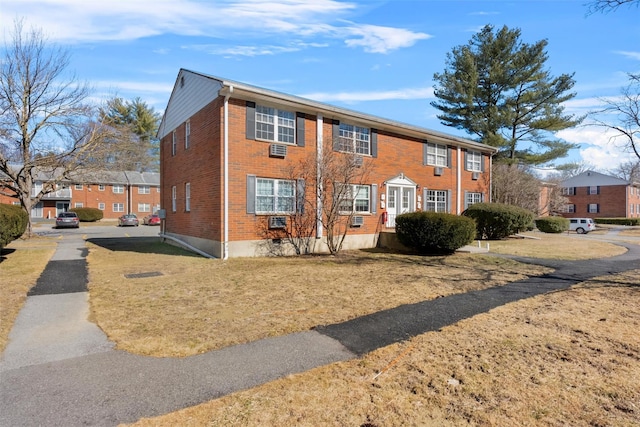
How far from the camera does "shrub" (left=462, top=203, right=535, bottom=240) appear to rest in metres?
18.1

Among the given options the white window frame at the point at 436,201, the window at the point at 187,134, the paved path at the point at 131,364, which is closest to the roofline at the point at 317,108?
the window at the point at 187,134

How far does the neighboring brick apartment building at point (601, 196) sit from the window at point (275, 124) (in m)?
47.6

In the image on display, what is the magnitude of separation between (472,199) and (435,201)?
371 cm

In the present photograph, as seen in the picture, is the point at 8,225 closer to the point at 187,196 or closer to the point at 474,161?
the point at 187,196

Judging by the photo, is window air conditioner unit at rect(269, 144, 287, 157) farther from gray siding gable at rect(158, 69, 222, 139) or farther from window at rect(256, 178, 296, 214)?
gray siding gable at rect(158, 69, 222, 139)

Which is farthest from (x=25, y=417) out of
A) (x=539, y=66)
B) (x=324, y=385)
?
(x=539, y=66)

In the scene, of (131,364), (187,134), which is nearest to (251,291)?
(131,364)

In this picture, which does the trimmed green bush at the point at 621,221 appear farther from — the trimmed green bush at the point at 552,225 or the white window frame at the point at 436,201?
the white window frame at the point at 436,201

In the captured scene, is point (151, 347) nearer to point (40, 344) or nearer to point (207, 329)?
point (207, 329)

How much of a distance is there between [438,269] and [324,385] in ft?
24.4

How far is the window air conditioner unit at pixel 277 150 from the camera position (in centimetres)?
1300

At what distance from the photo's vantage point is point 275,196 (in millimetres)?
13359

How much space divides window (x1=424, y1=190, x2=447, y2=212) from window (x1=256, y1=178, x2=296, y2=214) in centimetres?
824

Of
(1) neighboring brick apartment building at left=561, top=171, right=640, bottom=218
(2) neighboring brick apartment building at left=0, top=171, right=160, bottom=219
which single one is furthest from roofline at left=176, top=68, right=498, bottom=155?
(2) neighboring brick apartment building at left=0, top=171, right=160, bottom=219
